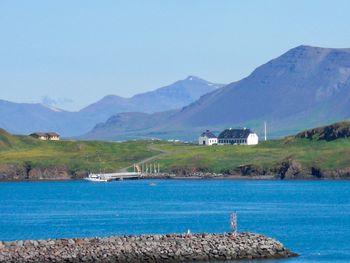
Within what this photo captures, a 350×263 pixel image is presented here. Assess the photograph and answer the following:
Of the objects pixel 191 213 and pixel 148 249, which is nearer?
pixel 148 249

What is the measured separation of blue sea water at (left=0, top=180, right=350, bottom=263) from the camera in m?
98.2

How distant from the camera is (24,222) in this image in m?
114

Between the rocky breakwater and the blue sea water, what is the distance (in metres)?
2.64

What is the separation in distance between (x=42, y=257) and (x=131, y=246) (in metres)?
Result: 5.63

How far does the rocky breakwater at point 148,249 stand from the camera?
241 ft

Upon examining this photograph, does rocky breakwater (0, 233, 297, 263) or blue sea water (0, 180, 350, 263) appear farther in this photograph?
blue sea water (0, 180, 350, 263)

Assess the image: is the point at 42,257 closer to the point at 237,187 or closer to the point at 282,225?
the point at 282,225

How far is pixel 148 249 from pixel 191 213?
Answer: 5106 centimetres

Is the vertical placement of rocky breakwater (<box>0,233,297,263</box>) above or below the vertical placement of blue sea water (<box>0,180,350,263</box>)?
below

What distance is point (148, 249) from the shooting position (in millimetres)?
75000

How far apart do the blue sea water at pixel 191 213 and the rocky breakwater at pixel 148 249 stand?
264 cm

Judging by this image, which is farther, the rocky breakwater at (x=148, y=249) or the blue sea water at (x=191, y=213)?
the blue sea water at (x=191, y=213)

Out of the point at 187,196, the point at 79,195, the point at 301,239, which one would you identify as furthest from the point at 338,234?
the point at 79,195

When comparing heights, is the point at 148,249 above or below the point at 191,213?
below
